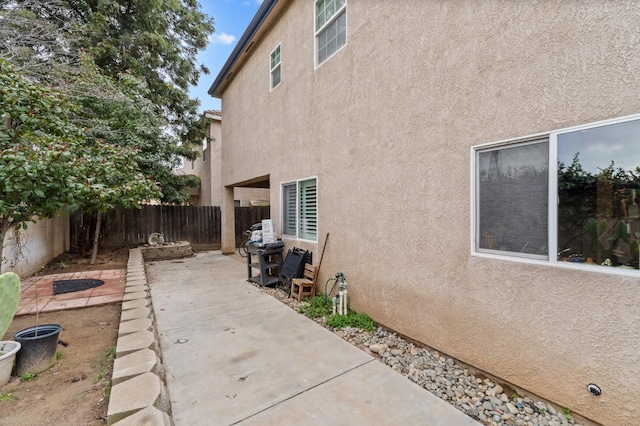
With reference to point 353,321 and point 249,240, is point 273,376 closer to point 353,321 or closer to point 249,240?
point 353,321

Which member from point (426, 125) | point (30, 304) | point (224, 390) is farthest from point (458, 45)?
point (30, 304)

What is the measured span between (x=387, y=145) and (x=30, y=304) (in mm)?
6196

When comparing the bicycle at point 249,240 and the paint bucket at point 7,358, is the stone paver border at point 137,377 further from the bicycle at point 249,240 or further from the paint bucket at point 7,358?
the bicycle at point 249,240

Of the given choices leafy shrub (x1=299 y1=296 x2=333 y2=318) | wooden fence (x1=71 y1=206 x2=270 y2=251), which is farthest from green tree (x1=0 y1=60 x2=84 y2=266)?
wooden fence (x1=71 y1=206 x2=270 y2=251)

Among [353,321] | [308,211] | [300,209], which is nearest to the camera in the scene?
[353,321]

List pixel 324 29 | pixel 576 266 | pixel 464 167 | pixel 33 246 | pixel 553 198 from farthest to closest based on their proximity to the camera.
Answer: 1. pixel 33 246
2. pixel 324 29
3. pixel 464 167
4. pixel 553 198
5. pixel 576 266

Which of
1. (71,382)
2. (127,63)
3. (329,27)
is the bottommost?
(71,382)

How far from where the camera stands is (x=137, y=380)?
2170 mm

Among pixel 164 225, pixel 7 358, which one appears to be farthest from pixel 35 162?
pixel 164 225

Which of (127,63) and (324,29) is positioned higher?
(127,63)

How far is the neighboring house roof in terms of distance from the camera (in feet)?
21.0

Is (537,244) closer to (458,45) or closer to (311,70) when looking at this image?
(458,45)

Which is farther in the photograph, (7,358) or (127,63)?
(127,63)

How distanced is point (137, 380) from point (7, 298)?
4.06ft
